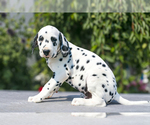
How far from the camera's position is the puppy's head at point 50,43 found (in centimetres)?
230

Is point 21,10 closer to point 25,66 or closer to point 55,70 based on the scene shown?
point 25,66

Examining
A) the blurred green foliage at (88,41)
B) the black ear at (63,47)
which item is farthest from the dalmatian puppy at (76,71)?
the blurred green foliage at (88,41)

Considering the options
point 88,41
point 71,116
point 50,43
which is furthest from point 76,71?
point 88,41

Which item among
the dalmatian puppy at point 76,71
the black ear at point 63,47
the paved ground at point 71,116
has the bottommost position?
the paved ground at point 71,116

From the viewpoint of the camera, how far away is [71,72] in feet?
8.11

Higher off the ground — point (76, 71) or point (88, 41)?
point (88, 41)

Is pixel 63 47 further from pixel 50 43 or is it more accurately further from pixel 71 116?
pixel 71 116

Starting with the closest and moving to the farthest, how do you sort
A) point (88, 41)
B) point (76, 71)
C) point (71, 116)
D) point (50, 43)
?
point (71, 116) < point (50, 43) < point (76, 71) < point (88, 41)

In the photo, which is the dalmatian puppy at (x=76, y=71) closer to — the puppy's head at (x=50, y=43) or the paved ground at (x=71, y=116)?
the puppy's head at (x=50, y=43)

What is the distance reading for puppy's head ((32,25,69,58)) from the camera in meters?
2.30

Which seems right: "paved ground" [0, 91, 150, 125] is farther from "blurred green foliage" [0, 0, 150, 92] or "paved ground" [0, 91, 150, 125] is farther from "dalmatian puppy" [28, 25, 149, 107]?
"blurred green foliage" [0, 0, 150, 92]

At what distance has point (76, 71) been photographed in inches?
97.1

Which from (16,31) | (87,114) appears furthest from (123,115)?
(16,31)

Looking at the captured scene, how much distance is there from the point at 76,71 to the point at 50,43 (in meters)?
0.39
